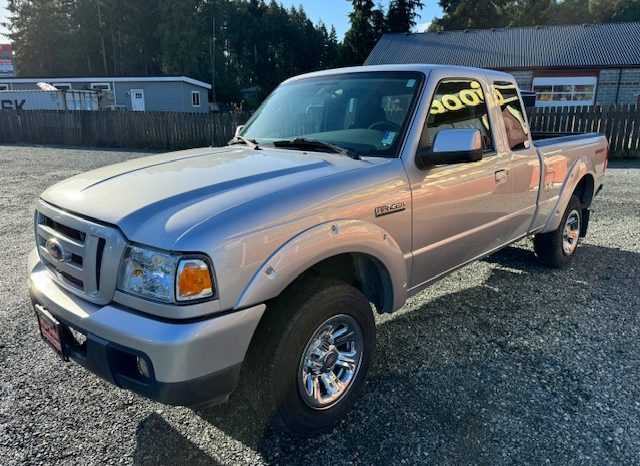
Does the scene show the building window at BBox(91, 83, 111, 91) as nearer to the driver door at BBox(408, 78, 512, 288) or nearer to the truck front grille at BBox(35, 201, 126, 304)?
the driver door at BBox(408, 78, 512, 288)

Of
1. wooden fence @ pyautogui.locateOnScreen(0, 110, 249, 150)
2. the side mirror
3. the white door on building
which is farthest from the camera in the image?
the white door on building

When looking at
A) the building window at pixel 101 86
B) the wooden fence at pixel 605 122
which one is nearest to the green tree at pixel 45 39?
the building window at pixel 101 86

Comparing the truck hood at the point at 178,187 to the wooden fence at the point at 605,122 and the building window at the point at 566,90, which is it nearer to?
the wooden fence at the point at 605,122

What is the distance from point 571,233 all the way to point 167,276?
15.9 ft

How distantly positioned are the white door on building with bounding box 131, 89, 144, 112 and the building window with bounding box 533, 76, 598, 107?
2523cm

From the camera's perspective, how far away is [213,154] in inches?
136

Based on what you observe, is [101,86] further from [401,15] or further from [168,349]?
[168,349]

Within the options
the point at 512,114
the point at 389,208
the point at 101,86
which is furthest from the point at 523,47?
the point at 389,208

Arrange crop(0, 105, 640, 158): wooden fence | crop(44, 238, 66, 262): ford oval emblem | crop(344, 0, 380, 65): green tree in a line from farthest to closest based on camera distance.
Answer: crop(344, 0, 380, 65): green tree → crop(0, 105, 640, 158): wooden fence → crop(44, 238, 66, 262): ford oval emblem

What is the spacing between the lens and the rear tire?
5039 millimetres

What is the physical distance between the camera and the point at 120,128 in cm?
1916

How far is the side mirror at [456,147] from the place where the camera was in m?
2.89

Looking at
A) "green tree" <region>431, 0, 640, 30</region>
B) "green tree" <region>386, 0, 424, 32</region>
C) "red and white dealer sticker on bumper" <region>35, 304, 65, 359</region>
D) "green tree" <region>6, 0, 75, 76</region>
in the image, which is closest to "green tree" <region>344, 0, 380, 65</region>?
"green tree" <region>386, 0, 424, 32</region>

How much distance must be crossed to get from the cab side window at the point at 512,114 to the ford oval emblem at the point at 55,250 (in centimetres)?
339
